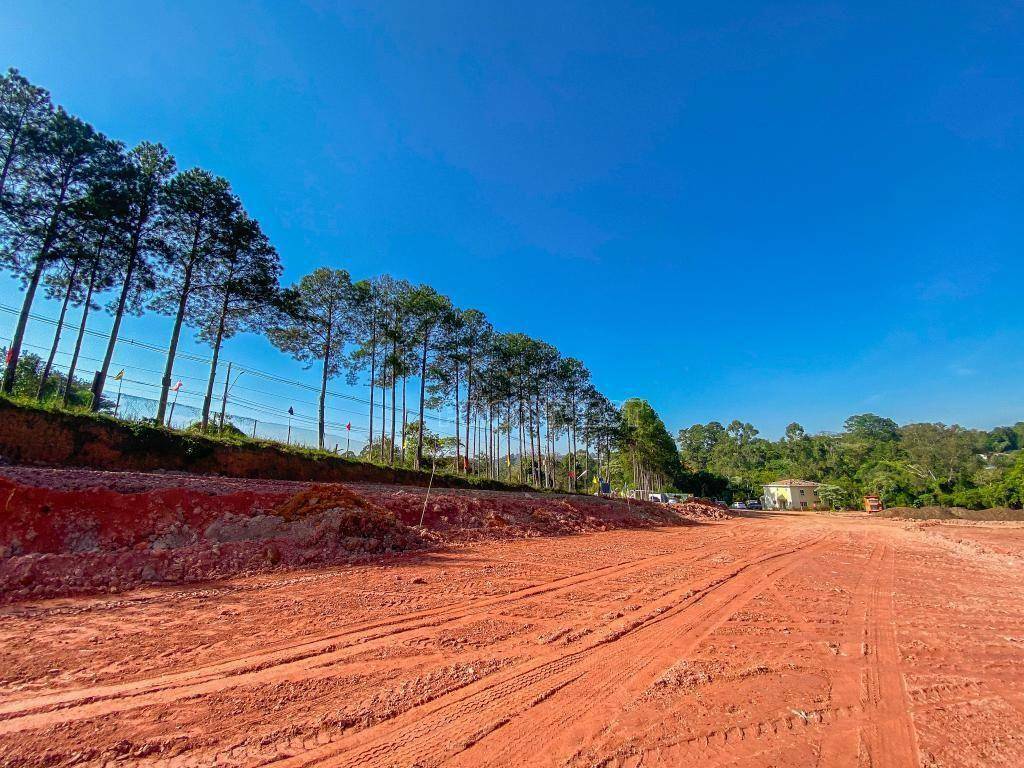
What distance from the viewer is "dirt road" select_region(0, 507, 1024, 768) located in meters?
2.79

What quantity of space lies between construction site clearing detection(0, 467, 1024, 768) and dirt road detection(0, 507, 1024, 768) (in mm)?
25

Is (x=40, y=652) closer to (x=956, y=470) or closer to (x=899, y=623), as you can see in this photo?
(x=899, y=623)

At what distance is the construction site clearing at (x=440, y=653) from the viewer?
2.84 meters

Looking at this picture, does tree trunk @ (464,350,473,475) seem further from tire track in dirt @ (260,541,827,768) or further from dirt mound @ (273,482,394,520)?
tire track in dirt @ (260,541,827,768)

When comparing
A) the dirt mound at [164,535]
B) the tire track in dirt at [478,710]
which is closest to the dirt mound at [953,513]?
the tire track in dirt at [478,710]

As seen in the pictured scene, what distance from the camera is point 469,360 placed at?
3391 centimetres

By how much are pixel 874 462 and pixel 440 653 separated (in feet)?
273

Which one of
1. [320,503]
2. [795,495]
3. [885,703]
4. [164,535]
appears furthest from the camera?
[795,495]

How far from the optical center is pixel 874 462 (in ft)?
209

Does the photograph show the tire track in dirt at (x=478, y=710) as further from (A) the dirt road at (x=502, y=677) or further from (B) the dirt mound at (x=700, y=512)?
(B) the dirt mound at (x=700, y=512)

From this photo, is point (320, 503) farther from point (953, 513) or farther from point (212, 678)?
point (953, 513)

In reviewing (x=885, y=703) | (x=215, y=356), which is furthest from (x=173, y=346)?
(x=885, y=703)

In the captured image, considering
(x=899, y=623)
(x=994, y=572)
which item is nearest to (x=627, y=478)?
(x=994, y=572)

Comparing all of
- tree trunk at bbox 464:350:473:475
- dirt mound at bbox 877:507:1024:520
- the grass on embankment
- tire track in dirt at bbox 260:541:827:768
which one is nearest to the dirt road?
tire track in dirt at bbox 260:541:827:768
